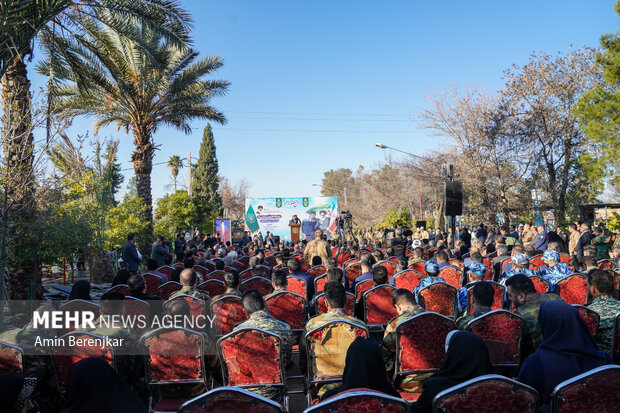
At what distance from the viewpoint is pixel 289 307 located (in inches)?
216

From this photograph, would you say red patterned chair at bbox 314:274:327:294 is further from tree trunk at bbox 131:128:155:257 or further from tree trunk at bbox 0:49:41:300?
tree trunk at bbox 131:128:155:257

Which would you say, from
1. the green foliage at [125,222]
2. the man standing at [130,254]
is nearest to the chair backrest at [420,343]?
the man standing at [130,254]

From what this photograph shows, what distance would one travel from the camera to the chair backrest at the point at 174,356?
3518 mm

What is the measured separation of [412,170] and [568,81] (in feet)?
30.3

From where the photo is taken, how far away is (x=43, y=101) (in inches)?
336

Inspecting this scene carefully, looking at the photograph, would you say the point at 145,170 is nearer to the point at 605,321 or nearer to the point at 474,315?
the point at 474,315

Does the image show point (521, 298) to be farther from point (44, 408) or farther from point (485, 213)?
point (485, 213)

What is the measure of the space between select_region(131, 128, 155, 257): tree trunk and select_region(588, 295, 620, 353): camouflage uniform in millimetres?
14013

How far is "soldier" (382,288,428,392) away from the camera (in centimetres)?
379

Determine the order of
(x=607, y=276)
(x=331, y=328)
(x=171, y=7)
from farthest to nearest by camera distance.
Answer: (x=171, y=7) → (x=607, y=276) → (x=331, y=328)

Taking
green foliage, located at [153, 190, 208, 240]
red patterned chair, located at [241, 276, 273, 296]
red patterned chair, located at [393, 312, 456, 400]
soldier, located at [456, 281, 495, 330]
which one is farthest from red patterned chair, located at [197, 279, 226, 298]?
green foliage, located at [153, 190, 208, 240]

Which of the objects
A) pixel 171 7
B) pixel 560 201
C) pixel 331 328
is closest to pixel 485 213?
pixel 560 201

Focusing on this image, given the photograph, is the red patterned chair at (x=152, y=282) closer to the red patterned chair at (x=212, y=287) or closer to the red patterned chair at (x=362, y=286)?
the red patterned chair at (x=212, y=287)

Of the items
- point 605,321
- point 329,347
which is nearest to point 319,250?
point 605,321
